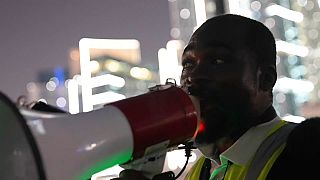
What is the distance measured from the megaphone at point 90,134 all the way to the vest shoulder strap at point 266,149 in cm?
16

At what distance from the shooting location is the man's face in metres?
0.78

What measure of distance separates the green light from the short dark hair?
14.1 inches

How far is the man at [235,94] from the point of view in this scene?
0.77 m

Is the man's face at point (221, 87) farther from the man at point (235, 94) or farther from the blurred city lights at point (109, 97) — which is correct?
the blurred city lights at point (109, 97)

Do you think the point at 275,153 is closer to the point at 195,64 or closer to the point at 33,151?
the point at 195,64

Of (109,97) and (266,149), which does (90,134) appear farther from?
(109,97)

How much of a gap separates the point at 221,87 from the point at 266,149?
0.39 feet

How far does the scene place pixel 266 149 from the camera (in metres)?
0.76

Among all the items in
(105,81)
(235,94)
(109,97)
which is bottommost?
(105,81)

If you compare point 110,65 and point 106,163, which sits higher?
point 106,163

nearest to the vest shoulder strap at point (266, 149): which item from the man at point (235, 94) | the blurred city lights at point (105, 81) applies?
the man at point (235, 94)

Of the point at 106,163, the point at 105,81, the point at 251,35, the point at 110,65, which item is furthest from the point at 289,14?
the point at 106,163

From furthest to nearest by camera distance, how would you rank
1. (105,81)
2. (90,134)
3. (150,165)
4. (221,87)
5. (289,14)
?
(289,14) < (105,81) < (221,87) < (150,165) < (90,134)

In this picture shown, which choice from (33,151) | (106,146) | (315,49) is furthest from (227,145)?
(315,49)
